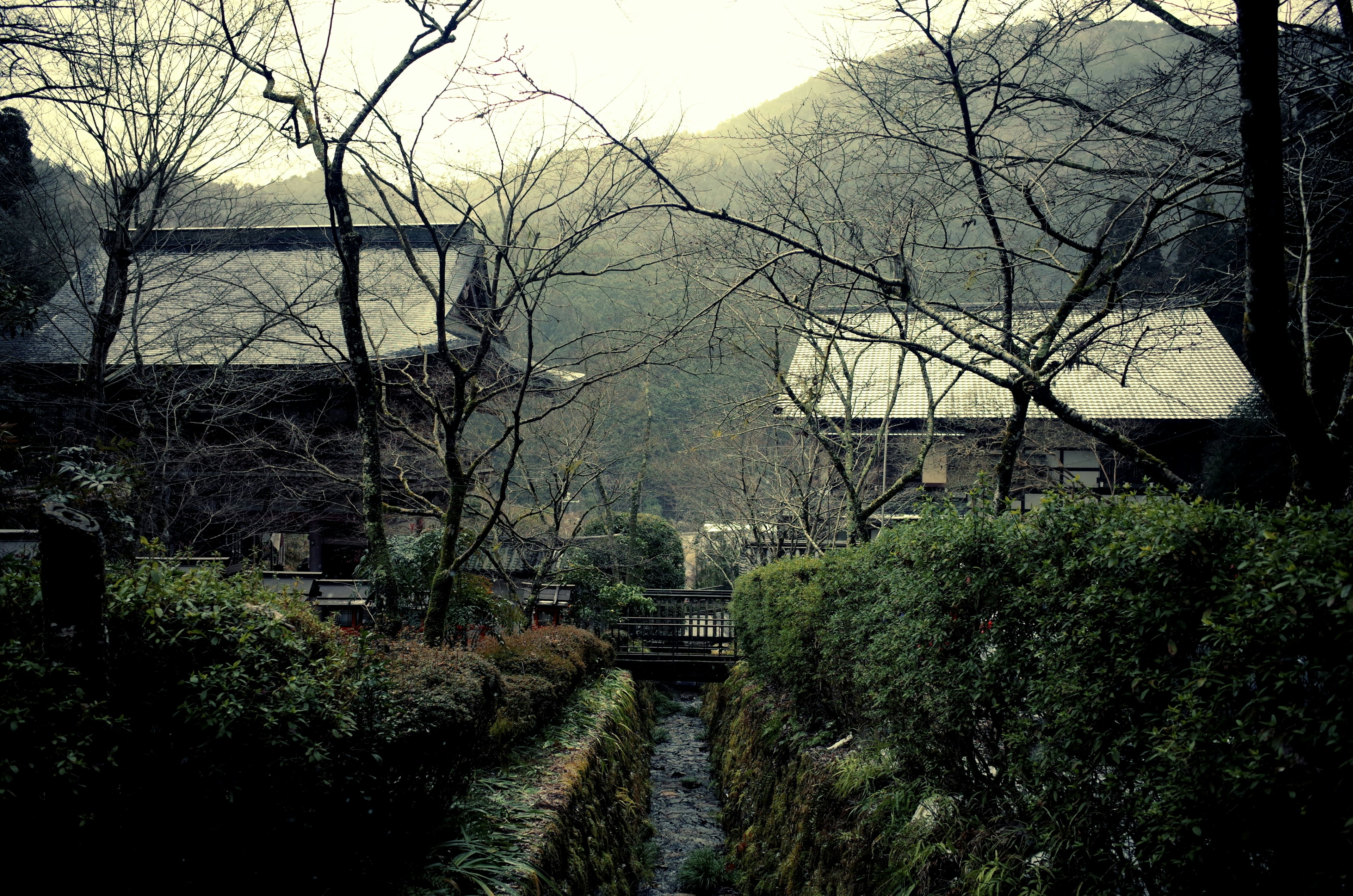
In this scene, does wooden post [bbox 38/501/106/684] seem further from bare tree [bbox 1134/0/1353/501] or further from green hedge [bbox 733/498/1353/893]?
bare tree [bbox 1134/0/1353/501]

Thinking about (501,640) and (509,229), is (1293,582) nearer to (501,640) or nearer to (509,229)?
(509,229)

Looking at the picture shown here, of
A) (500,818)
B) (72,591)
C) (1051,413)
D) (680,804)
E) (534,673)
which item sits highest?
(1051,413)

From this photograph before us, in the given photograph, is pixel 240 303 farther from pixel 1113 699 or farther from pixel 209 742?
pixel 1113 699

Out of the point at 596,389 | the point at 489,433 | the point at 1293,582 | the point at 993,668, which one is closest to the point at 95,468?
the point at 993,668

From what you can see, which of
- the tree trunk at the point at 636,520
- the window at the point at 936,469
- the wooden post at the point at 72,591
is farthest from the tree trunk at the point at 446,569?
the window at the point at 936,469

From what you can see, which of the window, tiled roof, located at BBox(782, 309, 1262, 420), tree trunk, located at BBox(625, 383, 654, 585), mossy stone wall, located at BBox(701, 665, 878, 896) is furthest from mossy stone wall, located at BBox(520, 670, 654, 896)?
the window

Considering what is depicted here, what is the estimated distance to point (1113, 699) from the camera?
8.49ft

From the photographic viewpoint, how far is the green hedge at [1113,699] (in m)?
1.85

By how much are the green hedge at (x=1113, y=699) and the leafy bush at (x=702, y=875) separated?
2.54 m

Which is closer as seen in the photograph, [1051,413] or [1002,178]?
[1002,178]

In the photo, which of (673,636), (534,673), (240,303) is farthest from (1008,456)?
(240,303)

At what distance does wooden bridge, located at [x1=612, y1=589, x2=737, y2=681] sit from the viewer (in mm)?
13586

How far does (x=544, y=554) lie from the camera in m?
15.1

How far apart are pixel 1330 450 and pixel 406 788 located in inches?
173
